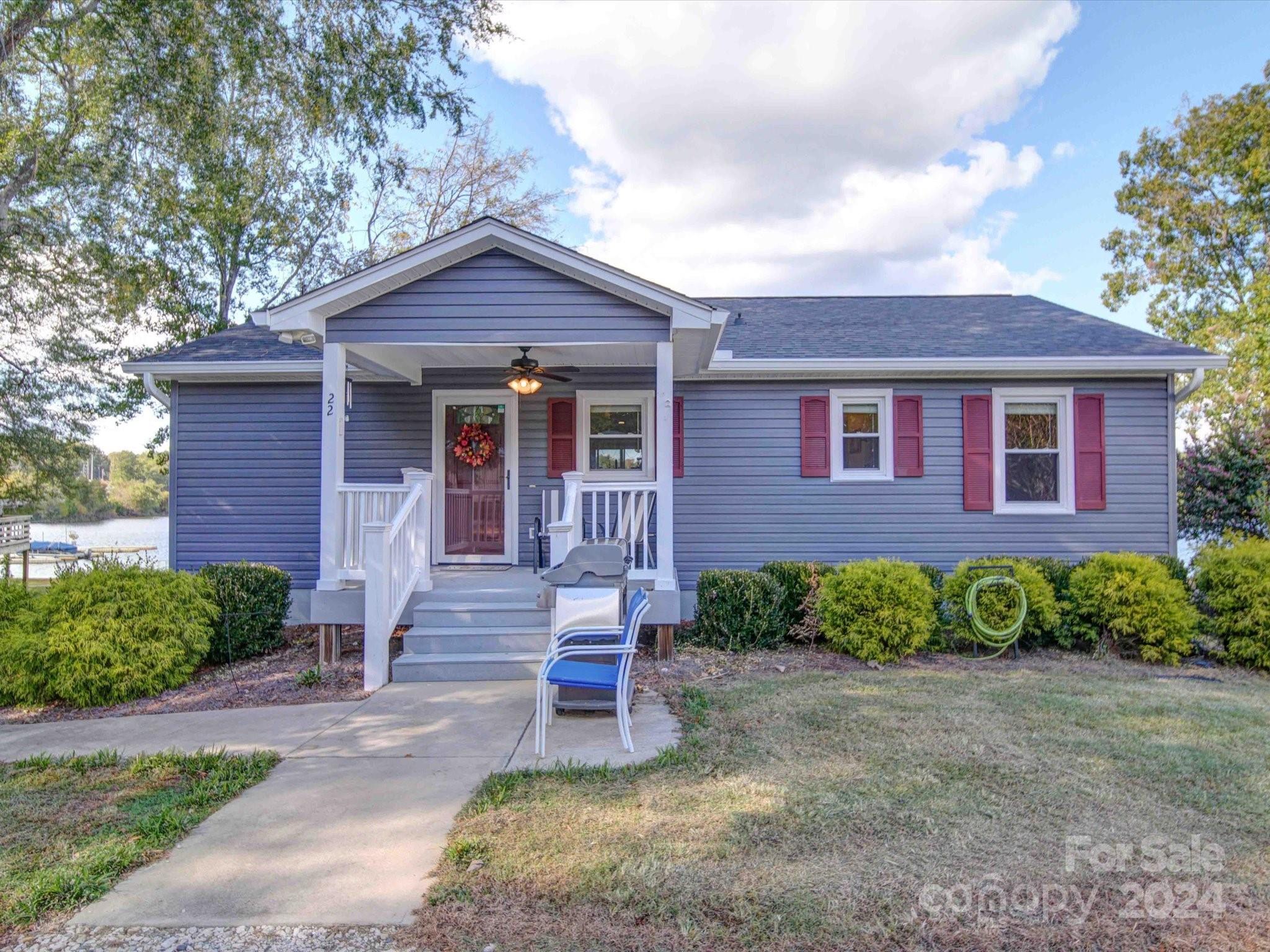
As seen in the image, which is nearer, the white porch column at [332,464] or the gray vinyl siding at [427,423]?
the white porch column at [332,464]

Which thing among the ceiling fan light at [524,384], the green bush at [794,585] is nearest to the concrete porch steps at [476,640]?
the ceiling fan light at [524,384]

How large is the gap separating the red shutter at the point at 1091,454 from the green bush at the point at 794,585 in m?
3.59

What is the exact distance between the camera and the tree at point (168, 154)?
25.6 ft

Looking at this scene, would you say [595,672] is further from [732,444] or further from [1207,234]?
[1207,234]

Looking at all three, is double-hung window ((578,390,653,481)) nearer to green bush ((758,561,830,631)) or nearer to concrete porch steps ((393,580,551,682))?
green bush ((758,561,830,631))

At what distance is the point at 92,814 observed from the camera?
343 cm

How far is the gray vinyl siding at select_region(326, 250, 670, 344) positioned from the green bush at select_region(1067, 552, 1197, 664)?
470cm

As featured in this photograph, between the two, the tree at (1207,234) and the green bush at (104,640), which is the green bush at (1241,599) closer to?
the green bush at (104,640)

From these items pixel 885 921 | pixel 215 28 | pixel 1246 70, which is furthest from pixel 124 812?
pixel 1246 70

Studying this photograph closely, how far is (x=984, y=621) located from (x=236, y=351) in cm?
899

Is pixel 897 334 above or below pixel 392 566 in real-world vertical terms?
above

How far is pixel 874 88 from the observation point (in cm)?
1216

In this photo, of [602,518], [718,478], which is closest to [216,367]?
[602,518]

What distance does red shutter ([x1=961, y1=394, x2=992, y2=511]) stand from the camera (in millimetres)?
8570
